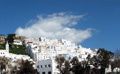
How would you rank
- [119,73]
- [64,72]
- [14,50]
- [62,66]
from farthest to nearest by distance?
[14,50] → [62,66] → [64,72] → [119,73]

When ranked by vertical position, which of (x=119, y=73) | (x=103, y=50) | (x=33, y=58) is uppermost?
(x=33, y=58)

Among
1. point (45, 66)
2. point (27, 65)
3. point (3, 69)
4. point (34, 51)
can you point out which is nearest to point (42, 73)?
point (45, 66)

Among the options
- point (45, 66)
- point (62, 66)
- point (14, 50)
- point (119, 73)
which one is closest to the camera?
point (119, 73)

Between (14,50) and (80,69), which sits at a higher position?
(14,50)

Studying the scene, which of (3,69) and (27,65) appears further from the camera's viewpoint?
(3,69)

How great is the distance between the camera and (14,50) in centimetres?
19650

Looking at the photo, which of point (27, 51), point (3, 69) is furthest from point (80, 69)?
point (27, 51)

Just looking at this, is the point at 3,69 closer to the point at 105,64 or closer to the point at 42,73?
the point at 42,73

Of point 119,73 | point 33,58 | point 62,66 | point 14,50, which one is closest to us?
point 119,73

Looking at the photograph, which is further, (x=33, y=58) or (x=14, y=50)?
(x=14, y=50)

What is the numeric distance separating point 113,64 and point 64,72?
13629mm

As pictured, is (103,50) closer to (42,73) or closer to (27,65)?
(27,65)

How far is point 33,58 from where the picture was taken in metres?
182

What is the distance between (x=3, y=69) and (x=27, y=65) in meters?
15.7
